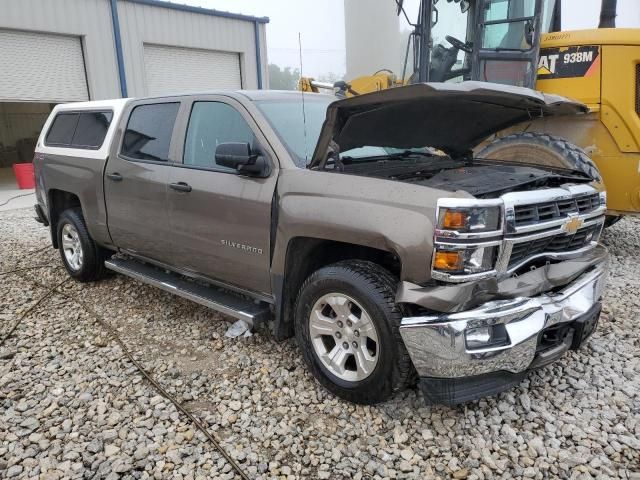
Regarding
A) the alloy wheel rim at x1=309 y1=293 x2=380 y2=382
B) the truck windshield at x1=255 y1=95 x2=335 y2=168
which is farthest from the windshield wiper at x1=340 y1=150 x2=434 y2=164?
the alloy wheel rim at x1=309 y1=293 x2=380 y2=382

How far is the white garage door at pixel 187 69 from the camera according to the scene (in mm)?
15938

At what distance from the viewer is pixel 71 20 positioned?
1392 cm

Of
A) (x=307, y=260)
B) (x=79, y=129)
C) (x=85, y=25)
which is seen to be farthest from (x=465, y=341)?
(x=85, y=25)

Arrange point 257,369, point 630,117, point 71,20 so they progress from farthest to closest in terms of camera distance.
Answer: point 71,20, point 630,117, point 257,369

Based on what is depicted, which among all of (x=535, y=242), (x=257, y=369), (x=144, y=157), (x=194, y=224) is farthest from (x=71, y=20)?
(x=535, y=242)

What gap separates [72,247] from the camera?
5.43m

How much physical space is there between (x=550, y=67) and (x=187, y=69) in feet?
45.2

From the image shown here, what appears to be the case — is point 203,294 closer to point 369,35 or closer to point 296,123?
point 296,123

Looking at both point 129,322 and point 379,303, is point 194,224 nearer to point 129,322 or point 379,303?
point 129,322

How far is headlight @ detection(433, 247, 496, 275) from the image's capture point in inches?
95.0

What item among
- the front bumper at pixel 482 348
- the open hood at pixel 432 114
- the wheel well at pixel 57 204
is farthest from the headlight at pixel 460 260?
the wheel well at pixel 57 204

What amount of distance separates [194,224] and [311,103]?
1.32 metres

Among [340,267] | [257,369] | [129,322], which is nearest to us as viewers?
[340,267]

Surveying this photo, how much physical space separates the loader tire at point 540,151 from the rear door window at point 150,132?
3423mm
